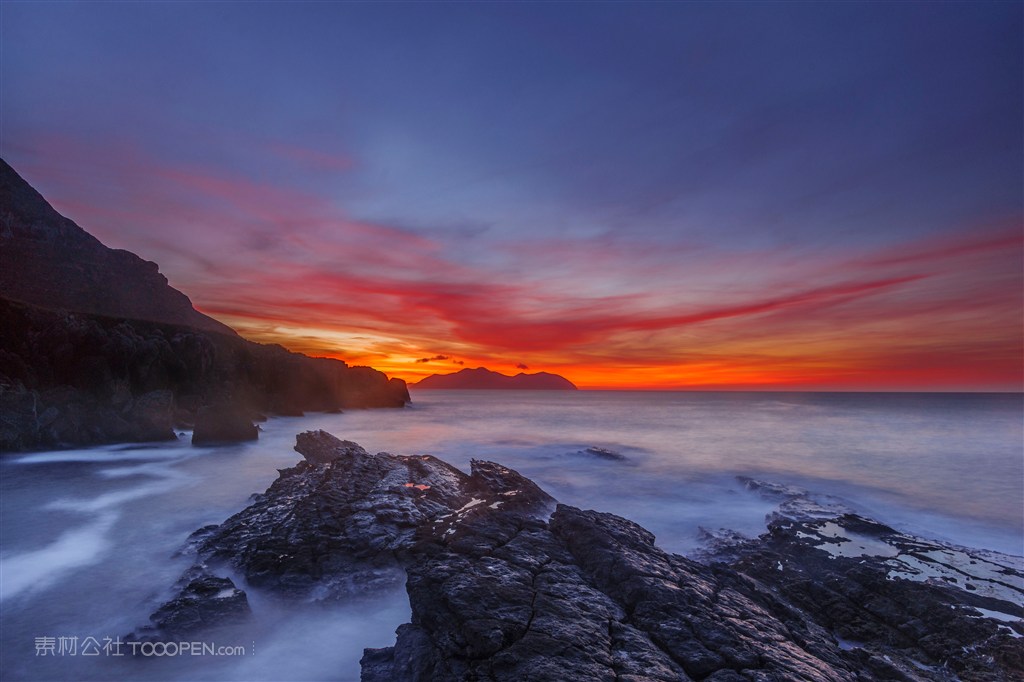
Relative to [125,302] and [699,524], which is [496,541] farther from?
[125,302]

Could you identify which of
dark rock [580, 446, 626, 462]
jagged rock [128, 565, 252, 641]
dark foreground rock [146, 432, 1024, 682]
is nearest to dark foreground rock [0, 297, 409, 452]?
dark foreground rock [146, 432, 1024, 682]

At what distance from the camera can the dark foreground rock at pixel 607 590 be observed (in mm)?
5477

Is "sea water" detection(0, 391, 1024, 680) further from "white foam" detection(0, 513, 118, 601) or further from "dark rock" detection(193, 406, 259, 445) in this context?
"dark rock" detection(193, 406, 259, 445)

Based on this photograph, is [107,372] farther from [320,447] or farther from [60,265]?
[60,265]

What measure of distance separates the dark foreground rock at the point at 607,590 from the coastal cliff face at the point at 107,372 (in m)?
21.2

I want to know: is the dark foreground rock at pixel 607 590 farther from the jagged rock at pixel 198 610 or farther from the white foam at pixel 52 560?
the white foam at pixel 52 560

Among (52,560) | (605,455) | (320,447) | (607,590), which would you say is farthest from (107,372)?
(607,590)

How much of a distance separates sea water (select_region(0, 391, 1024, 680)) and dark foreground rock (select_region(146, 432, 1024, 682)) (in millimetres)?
1298

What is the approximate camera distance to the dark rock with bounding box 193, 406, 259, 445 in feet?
92.1

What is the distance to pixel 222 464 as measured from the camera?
22.7 metres

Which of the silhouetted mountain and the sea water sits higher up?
the silhouetted mountain

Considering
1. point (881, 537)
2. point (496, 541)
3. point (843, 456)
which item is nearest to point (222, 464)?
Result: point (496, 541)

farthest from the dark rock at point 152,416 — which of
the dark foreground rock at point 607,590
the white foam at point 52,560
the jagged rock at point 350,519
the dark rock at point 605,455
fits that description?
the dark rock at point 605,455

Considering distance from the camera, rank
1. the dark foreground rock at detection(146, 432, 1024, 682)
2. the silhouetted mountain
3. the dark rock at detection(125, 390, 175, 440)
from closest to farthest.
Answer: the dark foreground rock at detection(146, 432, 1024, 682), the dark rock at detection(125, 390, 175, 440), the silhouetted mountain
